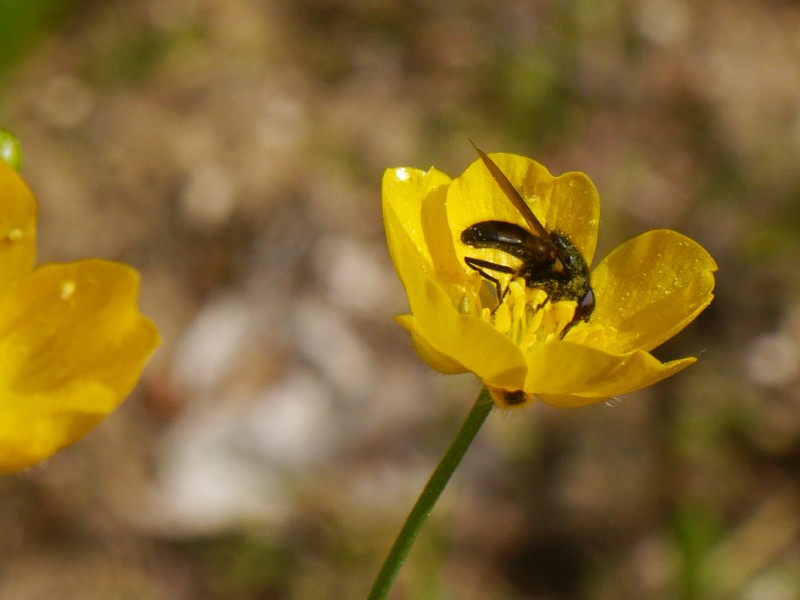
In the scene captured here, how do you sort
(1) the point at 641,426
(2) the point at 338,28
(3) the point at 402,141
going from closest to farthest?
(1) the point at 641,426, (3) the point at 402,141, (2) the point at 338,28

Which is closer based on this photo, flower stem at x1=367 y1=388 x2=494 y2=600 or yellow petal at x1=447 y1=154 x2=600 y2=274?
flower stem at x1=367 y1=388 x2=494 y2=600

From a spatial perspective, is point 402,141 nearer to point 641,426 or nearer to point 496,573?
point 641,426

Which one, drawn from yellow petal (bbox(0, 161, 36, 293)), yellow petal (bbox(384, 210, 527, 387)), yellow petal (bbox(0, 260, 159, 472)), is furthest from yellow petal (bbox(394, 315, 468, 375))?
yellow petal (bbox(0, 161, 36, 293))

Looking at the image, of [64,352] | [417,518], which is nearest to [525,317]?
[417,518]

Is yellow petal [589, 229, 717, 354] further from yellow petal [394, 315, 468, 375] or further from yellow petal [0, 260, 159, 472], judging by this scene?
yellow petal [0, 260, 159, 472]

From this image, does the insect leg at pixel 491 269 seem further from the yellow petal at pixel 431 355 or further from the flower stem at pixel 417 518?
the flower stem at pixel 417 518

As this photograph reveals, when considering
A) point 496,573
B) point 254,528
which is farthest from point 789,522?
point 254,528

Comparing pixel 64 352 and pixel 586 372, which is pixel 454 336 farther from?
pixel 64 352
